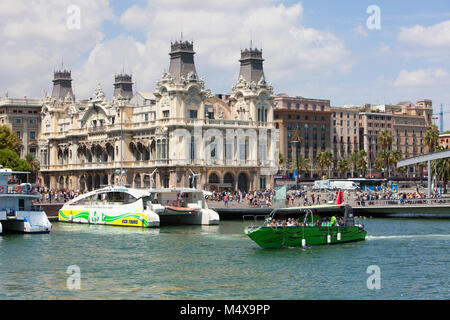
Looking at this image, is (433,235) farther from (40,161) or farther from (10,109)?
(10,109)

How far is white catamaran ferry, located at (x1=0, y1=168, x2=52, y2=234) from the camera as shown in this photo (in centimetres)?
7219

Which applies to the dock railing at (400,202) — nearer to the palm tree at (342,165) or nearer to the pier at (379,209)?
the pier at (379,209)

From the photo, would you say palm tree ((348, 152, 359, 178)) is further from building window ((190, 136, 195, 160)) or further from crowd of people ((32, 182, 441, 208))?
building window ((190, 136, 195, 160))

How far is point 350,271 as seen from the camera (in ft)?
161

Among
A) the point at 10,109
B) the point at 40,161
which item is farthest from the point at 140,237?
the point at 10,109

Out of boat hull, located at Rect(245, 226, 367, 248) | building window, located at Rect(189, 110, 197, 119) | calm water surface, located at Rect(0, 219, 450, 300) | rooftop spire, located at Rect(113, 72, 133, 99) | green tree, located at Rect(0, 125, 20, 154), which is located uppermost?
rooftop spire, located at Rect(113, 72, 133, 99)

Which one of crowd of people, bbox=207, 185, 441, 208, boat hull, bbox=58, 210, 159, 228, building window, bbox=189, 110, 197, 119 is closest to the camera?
boat hull, bbox=58, 210, 159, 228

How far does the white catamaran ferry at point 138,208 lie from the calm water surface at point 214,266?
891 centimetres

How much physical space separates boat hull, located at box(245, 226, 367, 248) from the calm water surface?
3.50 feet

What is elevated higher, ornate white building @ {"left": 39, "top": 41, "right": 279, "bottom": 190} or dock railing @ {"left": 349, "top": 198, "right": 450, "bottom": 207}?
ornate white building @ {"left": 39, "top": 41, "right": 279, "bottom": 190}

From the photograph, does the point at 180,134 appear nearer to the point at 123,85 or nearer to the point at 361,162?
the point at 123,85

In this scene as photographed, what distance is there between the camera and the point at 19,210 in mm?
73375

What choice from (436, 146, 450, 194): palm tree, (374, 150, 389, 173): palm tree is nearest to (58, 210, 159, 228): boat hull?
(436, 146, 450, 194): palm tree

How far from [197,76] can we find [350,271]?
68.2 metres
